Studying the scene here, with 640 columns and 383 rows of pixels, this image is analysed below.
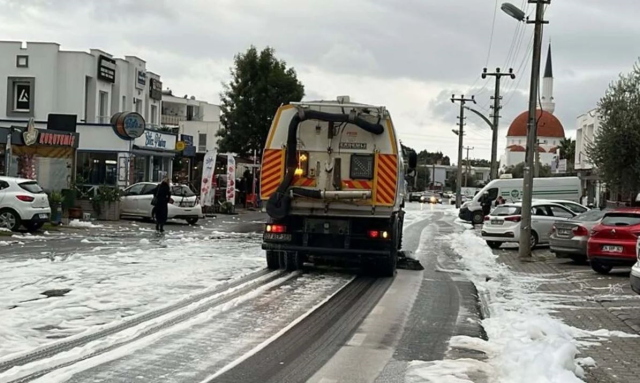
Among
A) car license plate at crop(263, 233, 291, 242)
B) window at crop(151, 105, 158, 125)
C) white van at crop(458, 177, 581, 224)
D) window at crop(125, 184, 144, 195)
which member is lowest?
car license plate at crop(263, 233, 291, 242)

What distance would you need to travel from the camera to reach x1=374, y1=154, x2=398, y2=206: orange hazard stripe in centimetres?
1437

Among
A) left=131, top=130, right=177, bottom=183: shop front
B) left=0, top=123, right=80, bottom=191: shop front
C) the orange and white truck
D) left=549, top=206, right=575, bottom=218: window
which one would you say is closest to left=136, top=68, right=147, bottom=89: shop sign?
left=131, top=130, right=177, bottom=183: shop front

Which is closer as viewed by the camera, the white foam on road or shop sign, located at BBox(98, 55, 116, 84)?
the white foam on road

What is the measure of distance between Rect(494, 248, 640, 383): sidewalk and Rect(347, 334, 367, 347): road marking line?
2481 mm

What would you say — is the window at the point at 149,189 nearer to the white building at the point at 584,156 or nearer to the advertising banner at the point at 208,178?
the advertising banner at the point at 208,178

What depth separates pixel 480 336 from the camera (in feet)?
30.8

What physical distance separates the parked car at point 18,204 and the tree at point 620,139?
1908 centimetres

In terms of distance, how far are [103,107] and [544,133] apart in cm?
8962

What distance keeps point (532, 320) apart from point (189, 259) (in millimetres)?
8503

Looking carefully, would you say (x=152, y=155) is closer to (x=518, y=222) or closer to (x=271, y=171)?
(x=518, y=222)

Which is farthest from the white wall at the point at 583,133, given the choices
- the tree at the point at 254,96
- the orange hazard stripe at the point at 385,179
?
the orange hazard stripe at the point at 385,179

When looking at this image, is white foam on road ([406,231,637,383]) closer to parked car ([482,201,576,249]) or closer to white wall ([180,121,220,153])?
parked car ([482,201,576,249])

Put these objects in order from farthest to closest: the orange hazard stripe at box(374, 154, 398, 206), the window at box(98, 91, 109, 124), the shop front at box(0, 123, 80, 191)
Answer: the window at box(98, 91, 109, 124) < the shop front at box(0, 123, 80, 191) < the orange hazard stripe at box(374, 154, 398, 206)

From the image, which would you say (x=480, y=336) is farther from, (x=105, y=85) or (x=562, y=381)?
(x=105, y=85)
